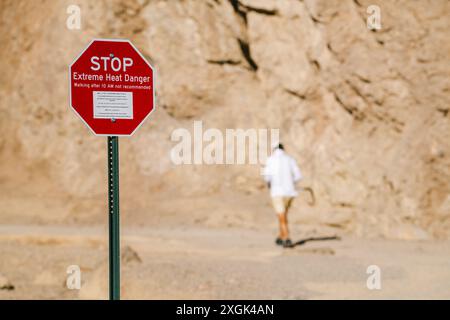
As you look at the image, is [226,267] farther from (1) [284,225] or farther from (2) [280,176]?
(2) [280,176]

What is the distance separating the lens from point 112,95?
442cm

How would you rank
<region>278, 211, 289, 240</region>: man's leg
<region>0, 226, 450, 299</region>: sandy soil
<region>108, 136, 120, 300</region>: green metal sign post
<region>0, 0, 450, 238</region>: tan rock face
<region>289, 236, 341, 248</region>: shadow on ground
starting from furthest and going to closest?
A: <region>0, 0, 450, 238</region>: tan rock face, <region>289, 236, 341, 248</region>: shadow on ground, <region>278, 211, 289, 240</region>: man's leg, <region>0, 226, 450, 299</region>: sandy soil, <region>108, 136, 120, 300</region>: green metal sign post

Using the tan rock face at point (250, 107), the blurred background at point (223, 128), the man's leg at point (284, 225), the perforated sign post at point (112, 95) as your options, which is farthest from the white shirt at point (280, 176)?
the perforated sign post at point (112, 95)

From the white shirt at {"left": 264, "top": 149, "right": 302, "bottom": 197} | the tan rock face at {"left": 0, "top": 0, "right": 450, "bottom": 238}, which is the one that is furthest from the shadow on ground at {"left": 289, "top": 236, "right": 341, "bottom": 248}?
the white shirt at {"left": 264, "top": 149, "right": 302, "bottom": 197}

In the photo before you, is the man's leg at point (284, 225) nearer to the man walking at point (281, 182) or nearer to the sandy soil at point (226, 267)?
the man walking at point (281, 182)

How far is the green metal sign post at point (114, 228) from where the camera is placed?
4.36m

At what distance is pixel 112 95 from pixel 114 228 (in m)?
0.90

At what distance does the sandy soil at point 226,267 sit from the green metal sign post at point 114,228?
10.3ft

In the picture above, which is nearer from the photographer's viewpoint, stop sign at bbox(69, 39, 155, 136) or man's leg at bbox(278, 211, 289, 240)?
stop sign at bbox(69, 39, 155, 136)

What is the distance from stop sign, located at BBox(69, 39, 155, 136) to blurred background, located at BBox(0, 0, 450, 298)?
3.59m

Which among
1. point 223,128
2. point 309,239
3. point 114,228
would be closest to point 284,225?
point 309,239

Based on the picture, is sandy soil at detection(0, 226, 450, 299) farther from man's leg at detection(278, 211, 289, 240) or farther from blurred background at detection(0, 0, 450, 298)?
man's leg at detection(278, 211, 289, 240)

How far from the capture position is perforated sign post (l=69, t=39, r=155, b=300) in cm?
438
